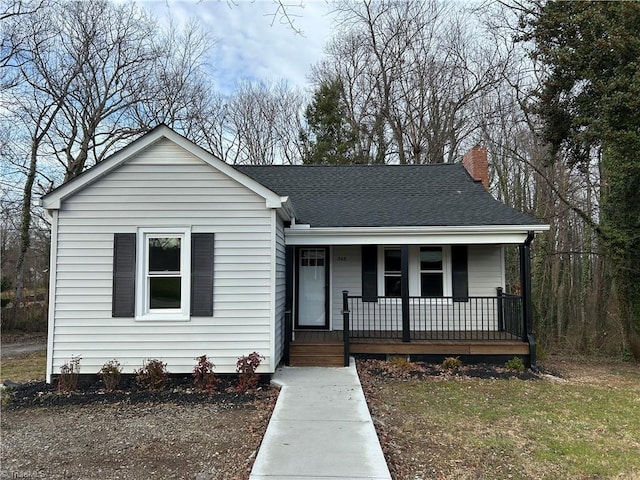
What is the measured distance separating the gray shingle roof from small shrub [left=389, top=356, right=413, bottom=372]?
2.73m

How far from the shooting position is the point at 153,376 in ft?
21.7

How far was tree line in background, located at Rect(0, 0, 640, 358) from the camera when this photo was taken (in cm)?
1002

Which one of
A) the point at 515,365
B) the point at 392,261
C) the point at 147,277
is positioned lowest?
the point at 515,365

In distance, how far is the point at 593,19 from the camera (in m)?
9.23

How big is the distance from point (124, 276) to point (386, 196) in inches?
260

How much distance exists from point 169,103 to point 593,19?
681 inches

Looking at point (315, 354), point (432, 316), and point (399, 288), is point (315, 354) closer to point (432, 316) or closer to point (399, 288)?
point (399, 288)

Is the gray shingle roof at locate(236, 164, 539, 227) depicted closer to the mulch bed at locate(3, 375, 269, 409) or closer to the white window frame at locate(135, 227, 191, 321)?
the white window frame at locate(135, 227, 191, 321)

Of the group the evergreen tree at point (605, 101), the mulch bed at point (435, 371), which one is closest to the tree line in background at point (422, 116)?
the evergreen tree at point (605, 101)

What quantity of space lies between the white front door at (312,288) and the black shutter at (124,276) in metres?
4.00

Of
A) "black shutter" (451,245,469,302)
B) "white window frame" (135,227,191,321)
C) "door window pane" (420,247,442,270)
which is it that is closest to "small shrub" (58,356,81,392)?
"white window frame" (135,227,191,321)

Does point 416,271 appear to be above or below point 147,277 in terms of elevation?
above

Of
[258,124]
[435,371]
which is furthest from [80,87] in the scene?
[435,371]

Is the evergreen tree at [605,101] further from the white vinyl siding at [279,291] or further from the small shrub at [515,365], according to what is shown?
the white vinyl siding at [279,291]
